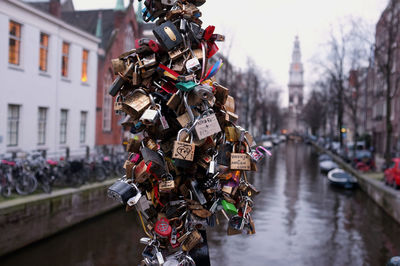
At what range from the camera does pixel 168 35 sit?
3.71 m

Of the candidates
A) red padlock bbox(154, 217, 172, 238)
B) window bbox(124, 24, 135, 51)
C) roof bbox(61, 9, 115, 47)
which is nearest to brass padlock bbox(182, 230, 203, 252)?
red padlock bbox(154, 217, 172, 238)

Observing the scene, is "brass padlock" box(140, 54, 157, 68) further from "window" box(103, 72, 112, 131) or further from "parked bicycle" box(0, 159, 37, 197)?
"window" box(103, 72, 112, 131)

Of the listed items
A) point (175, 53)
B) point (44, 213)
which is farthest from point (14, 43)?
point (175, 53)

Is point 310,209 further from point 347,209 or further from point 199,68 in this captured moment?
point 199,68

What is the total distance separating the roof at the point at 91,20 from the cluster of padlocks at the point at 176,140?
3134 centimetres

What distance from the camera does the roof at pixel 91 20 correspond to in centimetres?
3475

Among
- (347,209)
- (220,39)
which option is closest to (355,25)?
(347,209)

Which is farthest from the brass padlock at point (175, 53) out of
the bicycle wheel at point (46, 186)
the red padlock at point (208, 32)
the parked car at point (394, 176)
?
the parked car at point (394, 176)

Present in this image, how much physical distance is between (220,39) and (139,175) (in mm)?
1570

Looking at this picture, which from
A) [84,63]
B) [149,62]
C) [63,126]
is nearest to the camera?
[149,62]

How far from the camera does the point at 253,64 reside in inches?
2405

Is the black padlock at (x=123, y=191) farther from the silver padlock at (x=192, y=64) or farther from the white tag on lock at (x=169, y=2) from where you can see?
the white tag on lock at (x=169, y=2)

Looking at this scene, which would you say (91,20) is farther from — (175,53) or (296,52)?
(296,52)

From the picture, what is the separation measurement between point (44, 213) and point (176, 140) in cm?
976
